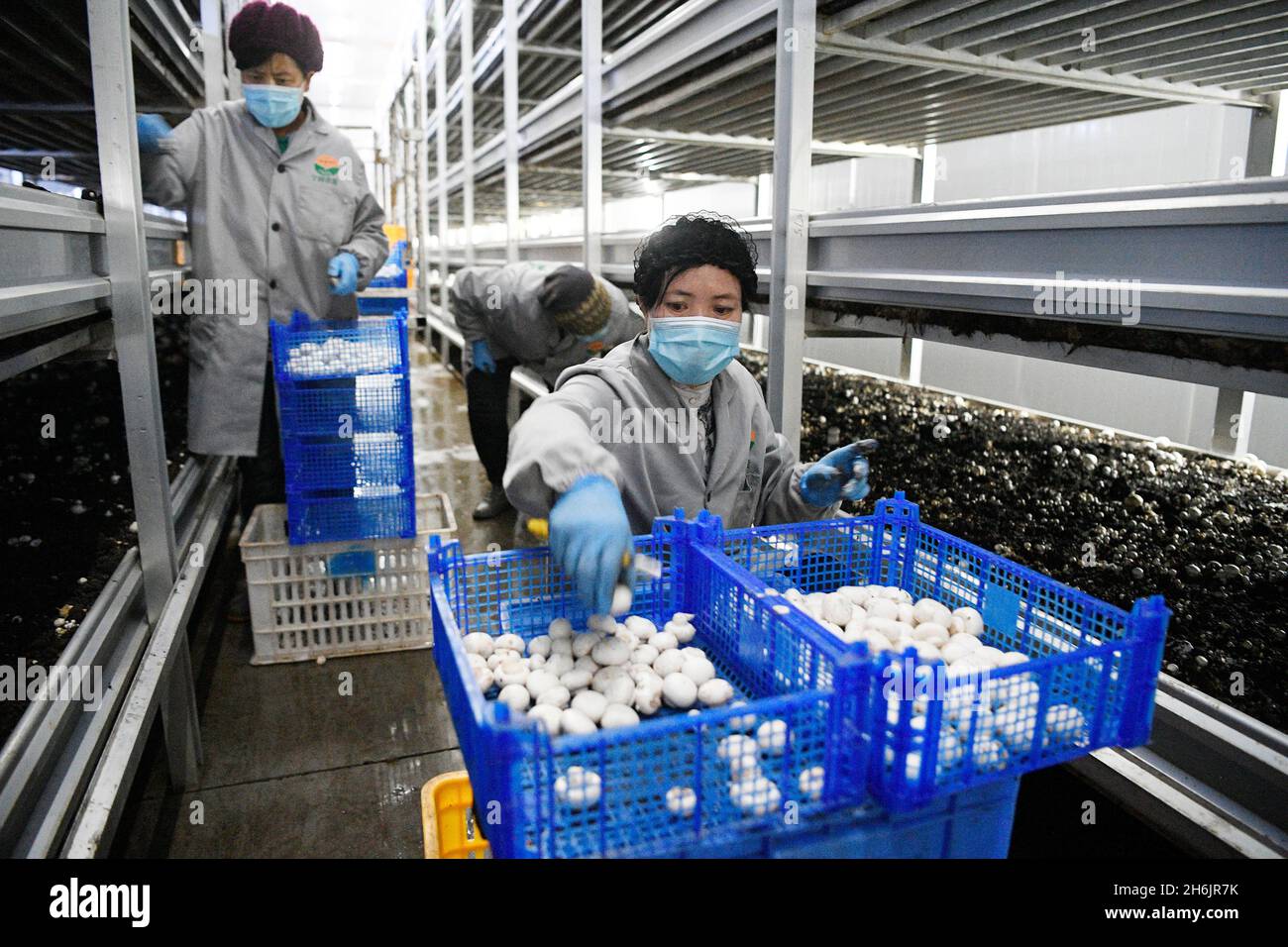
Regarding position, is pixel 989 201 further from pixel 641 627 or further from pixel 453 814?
pixel 453 814

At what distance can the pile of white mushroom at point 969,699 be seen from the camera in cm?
94

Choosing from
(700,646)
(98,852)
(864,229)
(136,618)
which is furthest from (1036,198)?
(136,618)

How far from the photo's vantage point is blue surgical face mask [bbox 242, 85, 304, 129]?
113 inches

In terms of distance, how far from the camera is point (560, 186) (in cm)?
1021

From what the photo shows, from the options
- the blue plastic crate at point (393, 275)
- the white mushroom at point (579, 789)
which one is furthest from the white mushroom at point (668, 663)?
the blue plastic crate at point (393, 275)

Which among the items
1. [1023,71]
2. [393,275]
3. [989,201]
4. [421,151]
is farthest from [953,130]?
[421,151]

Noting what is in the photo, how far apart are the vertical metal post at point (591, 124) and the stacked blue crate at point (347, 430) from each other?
1.65 meters

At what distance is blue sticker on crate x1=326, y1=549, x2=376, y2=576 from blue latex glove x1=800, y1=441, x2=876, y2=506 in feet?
5.59

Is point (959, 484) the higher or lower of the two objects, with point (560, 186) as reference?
lower

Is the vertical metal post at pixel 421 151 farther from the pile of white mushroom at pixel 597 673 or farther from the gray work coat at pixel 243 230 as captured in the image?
the pile of white mushroom at pixel 597 673

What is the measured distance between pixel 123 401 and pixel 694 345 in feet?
5.14
